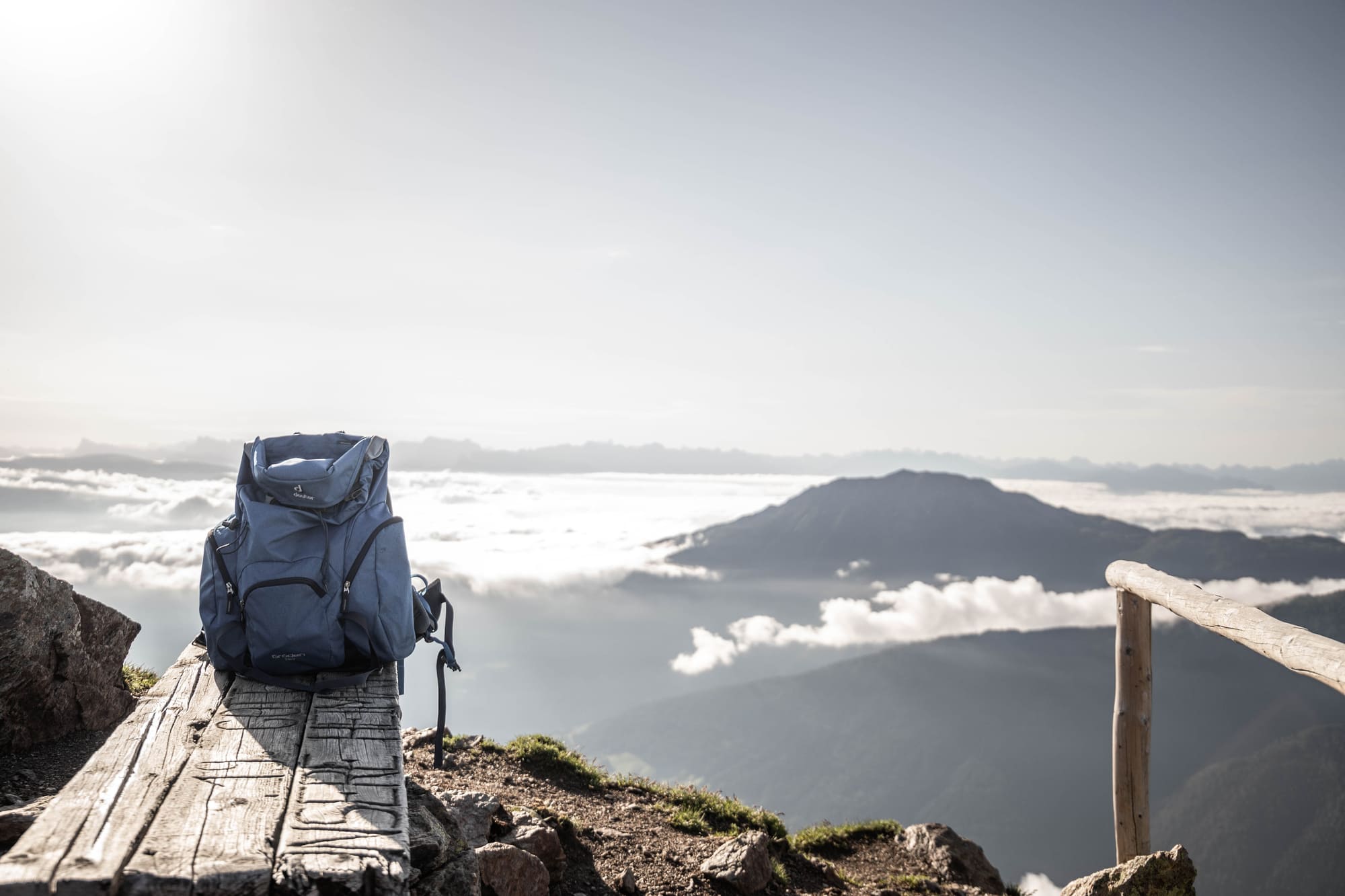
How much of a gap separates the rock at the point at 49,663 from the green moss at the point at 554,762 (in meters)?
4.58

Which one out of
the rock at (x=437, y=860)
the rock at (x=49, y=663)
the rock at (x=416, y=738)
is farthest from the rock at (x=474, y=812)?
the rock at (x=49, y=663)

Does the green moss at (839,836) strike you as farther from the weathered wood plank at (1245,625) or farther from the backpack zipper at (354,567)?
the backpack zipper at (354,567)

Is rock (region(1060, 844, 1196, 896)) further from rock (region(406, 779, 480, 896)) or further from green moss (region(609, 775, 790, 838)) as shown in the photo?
rock (region(406, 779, 480, 896))

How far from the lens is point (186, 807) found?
2.88 metres

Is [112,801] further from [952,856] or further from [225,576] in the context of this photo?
[952,856]

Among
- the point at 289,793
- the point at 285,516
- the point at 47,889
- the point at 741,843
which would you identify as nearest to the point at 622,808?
the point at 741,843

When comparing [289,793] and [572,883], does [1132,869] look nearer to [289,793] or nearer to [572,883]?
[572,883]

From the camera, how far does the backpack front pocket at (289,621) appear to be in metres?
4.64

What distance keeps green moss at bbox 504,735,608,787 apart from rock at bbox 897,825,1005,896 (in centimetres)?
432

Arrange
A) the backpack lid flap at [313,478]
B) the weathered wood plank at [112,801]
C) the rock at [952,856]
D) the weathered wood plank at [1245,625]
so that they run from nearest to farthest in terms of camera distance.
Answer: the weathered wood plank at [112,801] < the weathered wood plank at [1245,625] < the backpack lid flap at [313,478] < the rock at [952,856]

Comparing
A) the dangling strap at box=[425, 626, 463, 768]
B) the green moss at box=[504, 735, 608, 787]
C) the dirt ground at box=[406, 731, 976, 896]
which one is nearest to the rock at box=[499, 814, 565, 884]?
the dirt ground at box=[406, 731, 976, 896]

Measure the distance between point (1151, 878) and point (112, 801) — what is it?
670 cm

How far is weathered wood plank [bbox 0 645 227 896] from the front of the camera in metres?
2.30

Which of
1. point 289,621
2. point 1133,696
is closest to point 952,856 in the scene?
point 1133,696
